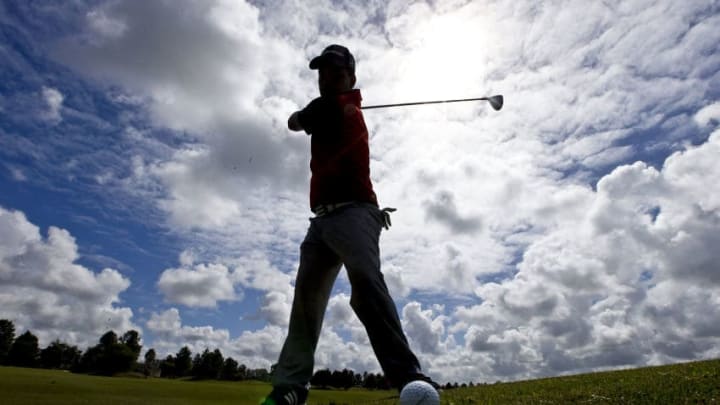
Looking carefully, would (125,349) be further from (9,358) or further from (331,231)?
(331,231)

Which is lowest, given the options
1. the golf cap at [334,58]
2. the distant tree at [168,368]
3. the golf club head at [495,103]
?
the distant tree at [168,368]

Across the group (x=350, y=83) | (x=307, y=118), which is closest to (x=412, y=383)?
(x=307, y=118)

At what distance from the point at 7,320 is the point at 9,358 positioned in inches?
548

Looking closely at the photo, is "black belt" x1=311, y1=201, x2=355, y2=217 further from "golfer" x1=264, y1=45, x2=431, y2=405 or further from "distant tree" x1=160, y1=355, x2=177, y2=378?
"distant tree" x1=160, y1=355, x2=177, y2=378

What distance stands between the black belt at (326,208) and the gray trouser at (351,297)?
0.05 m

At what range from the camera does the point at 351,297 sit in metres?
4.02

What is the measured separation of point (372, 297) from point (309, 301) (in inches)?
30.7

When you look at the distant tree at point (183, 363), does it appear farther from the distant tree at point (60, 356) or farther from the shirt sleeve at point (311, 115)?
the shirt sleeve at point (311, 115)

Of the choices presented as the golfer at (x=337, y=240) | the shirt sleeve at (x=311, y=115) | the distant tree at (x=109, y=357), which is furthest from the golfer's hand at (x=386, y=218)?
the distant tree at (x=109, y=357)

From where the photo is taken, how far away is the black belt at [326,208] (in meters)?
4.34

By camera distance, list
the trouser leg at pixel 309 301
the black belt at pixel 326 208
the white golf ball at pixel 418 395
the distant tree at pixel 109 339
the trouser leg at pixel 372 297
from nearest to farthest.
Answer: the white golf ball at pixel 418 395 < the trouser leg at pixel 372 297 < the trouser leg at pixel 309 301 < the black belt at pixel 326 208 < the distant tree at pixel 109 339

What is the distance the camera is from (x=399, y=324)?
155 inches

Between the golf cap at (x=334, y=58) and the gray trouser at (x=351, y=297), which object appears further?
the golf cap at (x=334, y=58)

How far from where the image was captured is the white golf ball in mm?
3238
